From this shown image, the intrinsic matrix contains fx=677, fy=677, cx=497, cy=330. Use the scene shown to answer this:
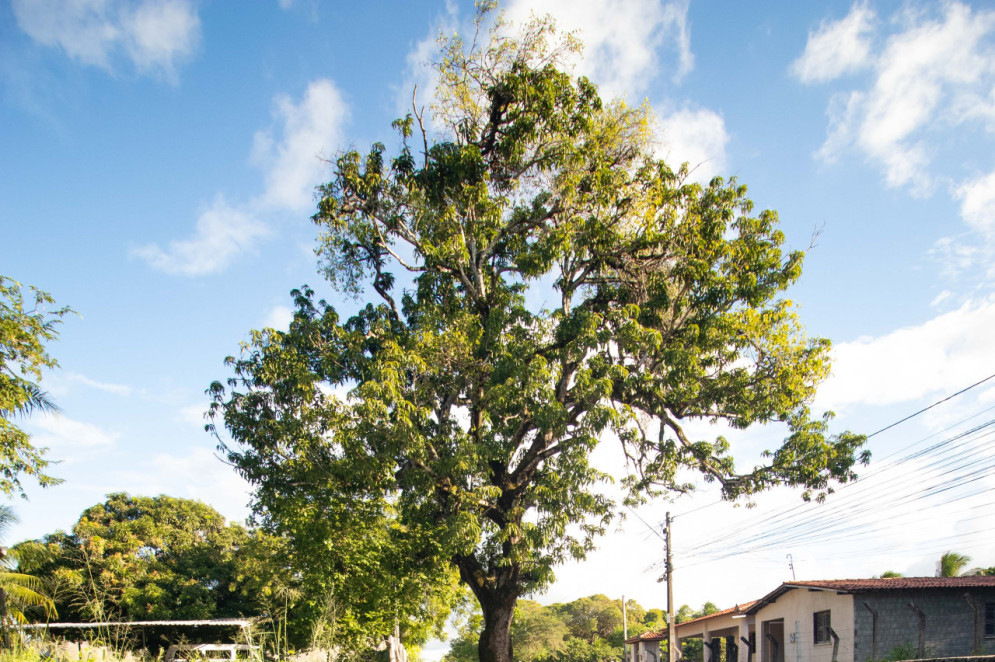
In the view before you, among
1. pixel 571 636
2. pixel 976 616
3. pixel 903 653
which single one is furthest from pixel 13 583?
pixel 571 636

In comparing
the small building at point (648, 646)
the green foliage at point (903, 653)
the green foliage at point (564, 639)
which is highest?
the green foliage at point (903, 653)

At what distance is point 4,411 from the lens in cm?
1551

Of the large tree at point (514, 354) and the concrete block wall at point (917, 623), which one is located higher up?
the large tree at point (514, 354)

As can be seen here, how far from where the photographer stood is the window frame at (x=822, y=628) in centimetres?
1955

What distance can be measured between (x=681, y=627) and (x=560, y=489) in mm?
24921

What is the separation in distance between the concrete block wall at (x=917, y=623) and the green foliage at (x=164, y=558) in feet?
64.7

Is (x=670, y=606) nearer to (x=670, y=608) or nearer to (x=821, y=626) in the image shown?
(x=670, y=608)

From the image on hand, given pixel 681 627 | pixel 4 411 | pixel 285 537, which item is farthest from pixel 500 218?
pixel 681 627

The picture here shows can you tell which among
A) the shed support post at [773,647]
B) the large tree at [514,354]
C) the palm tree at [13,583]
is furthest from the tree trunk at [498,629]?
the shed support post at [773,647]

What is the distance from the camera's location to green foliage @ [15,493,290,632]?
30.8 meters

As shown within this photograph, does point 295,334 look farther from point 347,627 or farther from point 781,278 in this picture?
point 781,278

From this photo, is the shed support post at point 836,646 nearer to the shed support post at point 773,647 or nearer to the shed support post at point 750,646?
the shed support post at point 773,647

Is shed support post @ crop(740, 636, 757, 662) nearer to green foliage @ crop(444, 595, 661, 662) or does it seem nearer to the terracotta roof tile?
the terracotta roof tile

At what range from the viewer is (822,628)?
20.1 meters
